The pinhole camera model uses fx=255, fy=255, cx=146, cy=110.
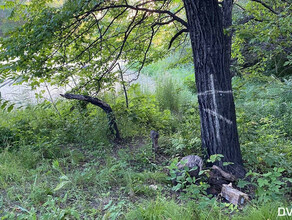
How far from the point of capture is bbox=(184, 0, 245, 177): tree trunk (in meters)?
3.11

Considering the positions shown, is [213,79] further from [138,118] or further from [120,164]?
[138,118]

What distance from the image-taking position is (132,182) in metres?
3.16

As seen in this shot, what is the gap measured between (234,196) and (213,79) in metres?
1.39

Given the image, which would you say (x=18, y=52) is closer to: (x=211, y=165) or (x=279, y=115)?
(x=211, y=165)

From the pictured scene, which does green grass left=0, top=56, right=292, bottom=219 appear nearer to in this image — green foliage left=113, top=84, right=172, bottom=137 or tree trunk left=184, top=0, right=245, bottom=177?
green foliage left=113, top=84, right=172, bottom=137

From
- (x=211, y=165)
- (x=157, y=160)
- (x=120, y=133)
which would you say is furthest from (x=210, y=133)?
(x=120, y=133)

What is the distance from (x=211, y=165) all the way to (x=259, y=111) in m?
3.46

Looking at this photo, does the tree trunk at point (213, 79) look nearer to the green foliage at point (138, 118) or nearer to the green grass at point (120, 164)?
the green grass at point (120, 164)

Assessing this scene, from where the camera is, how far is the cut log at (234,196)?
2740 millimetres

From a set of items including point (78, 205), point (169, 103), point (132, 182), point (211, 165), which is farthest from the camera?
point (169, 103)

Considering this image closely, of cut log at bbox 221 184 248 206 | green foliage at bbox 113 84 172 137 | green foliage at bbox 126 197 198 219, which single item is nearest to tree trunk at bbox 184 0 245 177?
cut log at bbox 221 184 248 206

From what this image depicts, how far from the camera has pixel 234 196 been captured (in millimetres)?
2787

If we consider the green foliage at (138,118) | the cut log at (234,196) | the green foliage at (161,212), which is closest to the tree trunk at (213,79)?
the cut log at (234,196)

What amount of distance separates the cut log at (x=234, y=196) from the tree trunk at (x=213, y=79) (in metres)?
0.41
